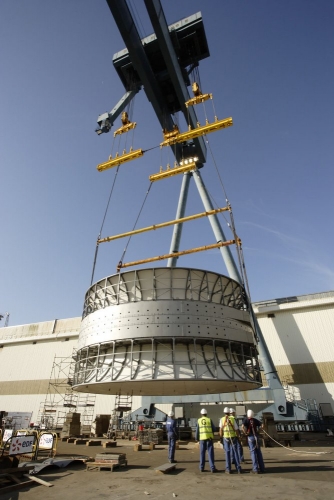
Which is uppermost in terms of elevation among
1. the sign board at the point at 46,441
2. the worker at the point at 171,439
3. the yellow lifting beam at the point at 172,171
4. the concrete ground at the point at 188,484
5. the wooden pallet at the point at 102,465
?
the yellow lifting beam at the point at 172,171

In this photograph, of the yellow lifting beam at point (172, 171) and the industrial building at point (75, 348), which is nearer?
the industrial building at point (75, 348)

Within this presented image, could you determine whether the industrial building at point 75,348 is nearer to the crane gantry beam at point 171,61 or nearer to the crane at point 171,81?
the crane at point 171,81

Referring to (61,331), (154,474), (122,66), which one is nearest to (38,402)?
(61,331)

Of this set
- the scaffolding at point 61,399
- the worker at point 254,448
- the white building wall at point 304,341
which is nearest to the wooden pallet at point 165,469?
the worker at point 254,448

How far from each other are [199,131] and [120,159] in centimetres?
920

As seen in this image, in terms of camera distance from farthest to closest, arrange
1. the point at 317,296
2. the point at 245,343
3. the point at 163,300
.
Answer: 1. the point at 317,296
2. the point at 245,343
3. the point at 163,300

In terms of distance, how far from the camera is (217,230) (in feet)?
96.2

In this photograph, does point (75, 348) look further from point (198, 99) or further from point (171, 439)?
point (198, 99)

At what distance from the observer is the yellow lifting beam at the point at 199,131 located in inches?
1107

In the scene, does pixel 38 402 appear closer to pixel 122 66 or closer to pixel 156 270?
pixel 156 270

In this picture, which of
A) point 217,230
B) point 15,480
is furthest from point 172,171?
point 15,480

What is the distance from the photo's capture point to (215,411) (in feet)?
80.7

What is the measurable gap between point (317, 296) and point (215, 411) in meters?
15.6

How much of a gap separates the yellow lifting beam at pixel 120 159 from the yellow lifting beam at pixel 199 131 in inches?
111
